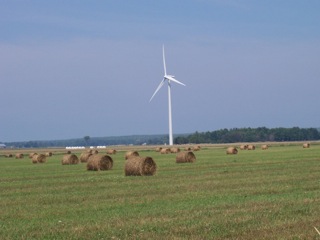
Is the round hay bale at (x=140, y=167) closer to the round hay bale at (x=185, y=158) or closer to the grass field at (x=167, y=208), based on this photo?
the grass field at (x=167, y=208)

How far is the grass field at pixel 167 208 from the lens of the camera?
1427 cm

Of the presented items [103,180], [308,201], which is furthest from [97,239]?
[103,180]

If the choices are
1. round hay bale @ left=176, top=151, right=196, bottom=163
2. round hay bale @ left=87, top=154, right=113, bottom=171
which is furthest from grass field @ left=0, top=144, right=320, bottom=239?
round hay bale @ left=176, top=151, right=196, bottom=163

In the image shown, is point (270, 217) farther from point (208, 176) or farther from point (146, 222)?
point (208, 176)

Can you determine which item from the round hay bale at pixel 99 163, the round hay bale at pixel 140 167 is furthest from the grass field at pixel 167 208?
the round hay bale at pixel 99 163

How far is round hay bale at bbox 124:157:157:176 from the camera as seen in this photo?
32250 mm

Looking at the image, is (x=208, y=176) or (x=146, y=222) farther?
(x=208, y=176)

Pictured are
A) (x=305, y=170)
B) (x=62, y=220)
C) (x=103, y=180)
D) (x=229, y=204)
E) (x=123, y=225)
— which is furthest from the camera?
(x=305, y=170)

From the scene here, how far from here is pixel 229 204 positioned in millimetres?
18609

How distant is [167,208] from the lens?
18.2 m

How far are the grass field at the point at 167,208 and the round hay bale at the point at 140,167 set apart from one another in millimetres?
3336

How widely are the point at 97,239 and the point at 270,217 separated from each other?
432 cm

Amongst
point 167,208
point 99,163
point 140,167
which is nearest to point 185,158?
point 99,163

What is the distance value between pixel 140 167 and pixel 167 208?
45.9ft
